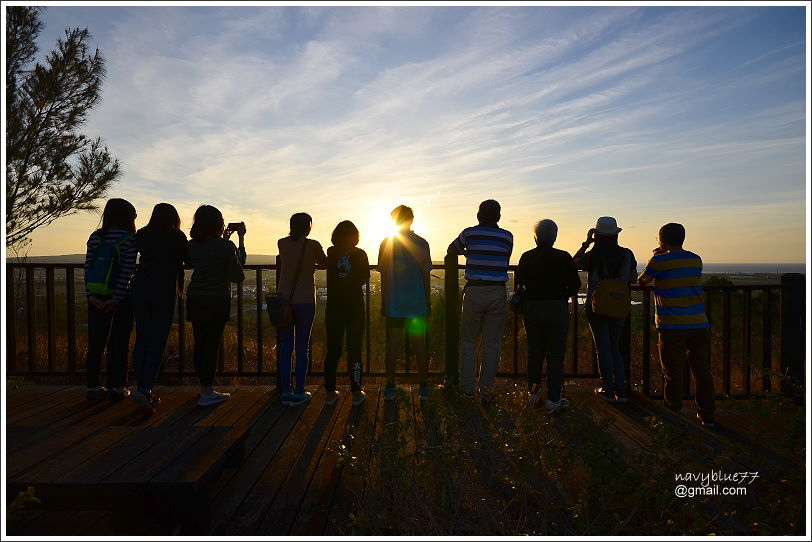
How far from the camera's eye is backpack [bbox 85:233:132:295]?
14.1 ft

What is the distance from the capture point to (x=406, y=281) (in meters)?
4.56

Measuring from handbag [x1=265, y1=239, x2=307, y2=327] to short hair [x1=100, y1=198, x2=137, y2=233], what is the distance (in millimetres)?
1335

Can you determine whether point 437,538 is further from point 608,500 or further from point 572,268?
point 572,268

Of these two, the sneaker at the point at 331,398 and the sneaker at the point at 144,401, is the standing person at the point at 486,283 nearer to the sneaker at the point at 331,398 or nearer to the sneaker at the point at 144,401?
the sneaker at the point at 331,398

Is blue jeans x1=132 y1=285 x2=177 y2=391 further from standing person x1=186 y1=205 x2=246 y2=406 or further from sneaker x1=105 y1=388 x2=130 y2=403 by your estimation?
sneaker x1=105 y1=388 x2=130 y2=403

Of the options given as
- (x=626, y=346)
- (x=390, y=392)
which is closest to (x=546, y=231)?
(x=626, y=346)

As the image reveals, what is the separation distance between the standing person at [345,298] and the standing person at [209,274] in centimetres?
81

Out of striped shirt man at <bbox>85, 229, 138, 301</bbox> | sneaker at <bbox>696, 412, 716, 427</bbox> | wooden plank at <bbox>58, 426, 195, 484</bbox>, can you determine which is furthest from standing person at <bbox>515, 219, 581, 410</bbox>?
striped shirt man at <bbox>85, 229, 138, 301</bbox>

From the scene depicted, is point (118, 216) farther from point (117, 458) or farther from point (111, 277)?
point (117, 458)

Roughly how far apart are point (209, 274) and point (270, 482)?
198 centimetres

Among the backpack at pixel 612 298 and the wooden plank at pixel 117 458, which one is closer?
the wooden plank at pixel 117 458

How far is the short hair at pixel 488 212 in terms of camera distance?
448 cm

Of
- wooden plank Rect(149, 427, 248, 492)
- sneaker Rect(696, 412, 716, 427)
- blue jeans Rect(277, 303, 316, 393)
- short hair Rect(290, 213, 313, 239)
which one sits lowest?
sneaker Rect(696, 412, 716, 427)

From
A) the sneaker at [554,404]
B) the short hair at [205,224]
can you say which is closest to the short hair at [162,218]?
the short hair at [205,224]
